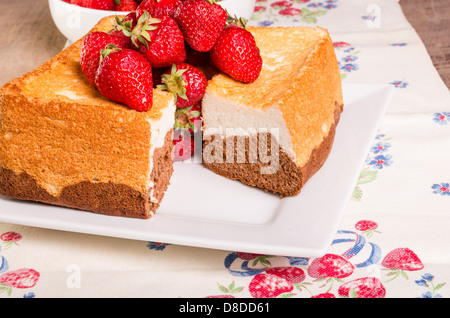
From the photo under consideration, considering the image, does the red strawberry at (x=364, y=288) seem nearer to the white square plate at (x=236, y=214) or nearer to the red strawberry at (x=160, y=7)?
the white square plate at (x=236, y=214)

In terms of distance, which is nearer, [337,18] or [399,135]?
[399,135]

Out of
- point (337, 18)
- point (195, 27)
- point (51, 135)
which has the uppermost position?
point (195, 27)

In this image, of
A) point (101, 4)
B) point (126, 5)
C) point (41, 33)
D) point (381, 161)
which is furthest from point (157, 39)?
point (41, 33)

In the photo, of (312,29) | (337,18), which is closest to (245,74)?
(312,29)

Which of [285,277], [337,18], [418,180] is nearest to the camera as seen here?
[285,277]

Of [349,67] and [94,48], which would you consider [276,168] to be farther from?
[349,67]

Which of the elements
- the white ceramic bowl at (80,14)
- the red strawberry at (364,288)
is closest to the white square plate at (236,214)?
the red strawberry at (364,288)

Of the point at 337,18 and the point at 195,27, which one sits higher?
the point at 195,27

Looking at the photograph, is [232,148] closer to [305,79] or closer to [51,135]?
[305,79]
